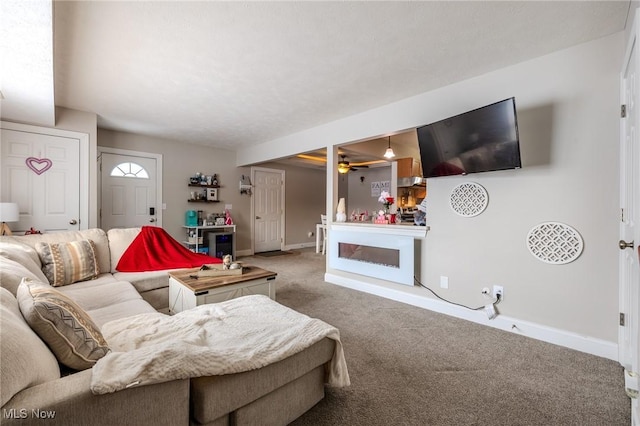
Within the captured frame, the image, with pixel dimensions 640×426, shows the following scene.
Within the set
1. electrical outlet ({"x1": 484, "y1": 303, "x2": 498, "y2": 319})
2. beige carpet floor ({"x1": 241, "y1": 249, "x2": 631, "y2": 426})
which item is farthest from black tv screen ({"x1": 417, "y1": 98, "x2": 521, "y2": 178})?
beige carpet floor ({"x1": 241, "y1": 249, "x2": 631, "y2": 426})

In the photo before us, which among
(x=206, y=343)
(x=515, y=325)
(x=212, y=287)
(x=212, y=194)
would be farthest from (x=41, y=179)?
(x=515, y=325)

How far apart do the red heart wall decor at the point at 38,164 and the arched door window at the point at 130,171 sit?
3.76ft

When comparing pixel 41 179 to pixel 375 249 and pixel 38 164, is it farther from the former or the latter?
pixel 375 249

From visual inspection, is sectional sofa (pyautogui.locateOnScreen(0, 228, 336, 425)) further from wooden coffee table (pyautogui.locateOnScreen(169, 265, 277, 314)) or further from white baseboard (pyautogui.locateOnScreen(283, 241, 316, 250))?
white baseboard (pyautogui.locateOnScreen(283, 241, 316, 250))

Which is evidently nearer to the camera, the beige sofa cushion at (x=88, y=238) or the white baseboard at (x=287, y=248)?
the beige sofa cushion at (x=88, y=238)

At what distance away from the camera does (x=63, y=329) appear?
1062 millimetres

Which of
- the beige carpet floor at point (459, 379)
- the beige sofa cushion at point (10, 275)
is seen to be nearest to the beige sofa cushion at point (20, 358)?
the beige sofa cushion at point (10, 275)

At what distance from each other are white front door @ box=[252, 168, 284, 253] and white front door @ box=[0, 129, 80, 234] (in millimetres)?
3360

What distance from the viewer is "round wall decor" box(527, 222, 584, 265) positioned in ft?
7.34

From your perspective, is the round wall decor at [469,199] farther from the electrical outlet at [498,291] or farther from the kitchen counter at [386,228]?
the electrical outlet at [498,291]

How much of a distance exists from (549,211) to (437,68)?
1585 millimetres

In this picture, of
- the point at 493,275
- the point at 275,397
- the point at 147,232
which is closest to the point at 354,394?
the point at 275,397

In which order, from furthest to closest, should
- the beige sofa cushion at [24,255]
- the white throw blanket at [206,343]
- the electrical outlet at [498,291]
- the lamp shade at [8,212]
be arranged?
the lamp shade at [8,212] < the electrical outlet at [498,291] < the beige sofa cushion at [24,255] < the white throw blanket at [206,343]

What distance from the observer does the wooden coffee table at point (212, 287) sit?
225 cm
